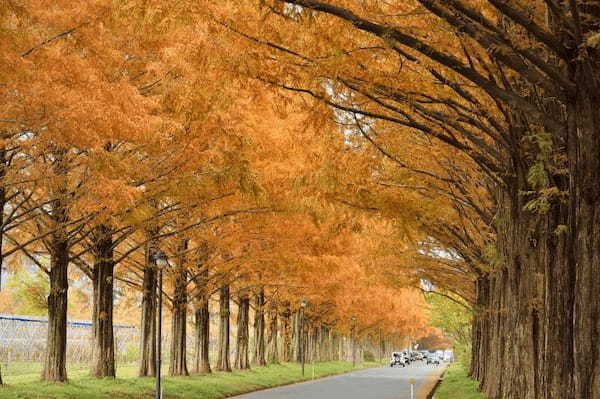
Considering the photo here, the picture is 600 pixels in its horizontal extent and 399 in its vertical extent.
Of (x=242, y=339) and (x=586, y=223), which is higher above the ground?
(x=586, y=223)

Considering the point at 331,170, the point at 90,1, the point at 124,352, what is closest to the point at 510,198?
the point at 331,170

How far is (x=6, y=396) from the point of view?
51.9 ft

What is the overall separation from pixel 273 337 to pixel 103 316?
3347 centimetres

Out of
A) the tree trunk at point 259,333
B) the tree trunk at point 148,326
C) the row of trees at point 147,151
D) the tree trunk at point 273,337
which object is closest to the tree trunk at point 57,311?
the row of trees at point 147,151

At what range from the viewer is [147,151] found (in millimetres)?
16281

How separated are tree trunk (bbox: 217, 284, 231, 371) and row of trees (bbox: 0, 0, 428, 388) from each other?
7.19 metres

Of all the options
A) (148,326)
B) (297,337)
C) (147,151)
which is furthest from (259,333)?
(147,151)

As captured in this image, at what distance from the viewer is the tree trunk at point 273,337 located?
51844 millimetres

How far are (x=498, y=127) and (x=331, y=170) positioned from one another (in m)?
3.57

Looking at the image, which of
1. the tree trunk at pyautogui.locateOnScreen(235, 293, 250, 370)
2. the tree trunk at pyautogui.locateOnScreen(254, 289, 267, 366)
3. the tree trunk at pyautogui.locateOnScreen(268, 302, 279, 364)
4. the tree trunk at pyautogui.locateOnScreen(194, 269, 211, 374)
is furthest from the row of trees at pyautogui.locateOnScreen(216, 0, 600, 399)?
the tree trunk at pyautogui.locateOnScreen(268, 302, 279, 364)

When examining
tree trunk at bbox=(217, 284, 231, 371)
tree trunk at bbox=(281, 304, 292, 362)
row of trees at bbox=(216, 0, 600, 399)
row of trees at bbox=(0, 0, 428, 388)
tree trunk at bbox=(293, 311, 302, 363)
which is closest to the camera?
row of trees at bbox=(216, 0, 600, 399)

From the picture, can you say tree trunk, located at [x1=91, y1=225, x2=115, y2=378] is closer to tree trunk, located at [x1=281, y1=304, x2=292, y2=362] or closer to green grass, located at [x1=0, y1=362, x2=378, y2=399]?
green grass, located at [x1=0, y1=362, x2=378, y2=399]

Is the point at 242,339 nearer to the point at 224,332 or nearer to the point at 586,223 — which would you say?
the point at 224,332

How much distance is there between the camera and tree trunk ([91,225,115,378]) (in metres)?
21.9
